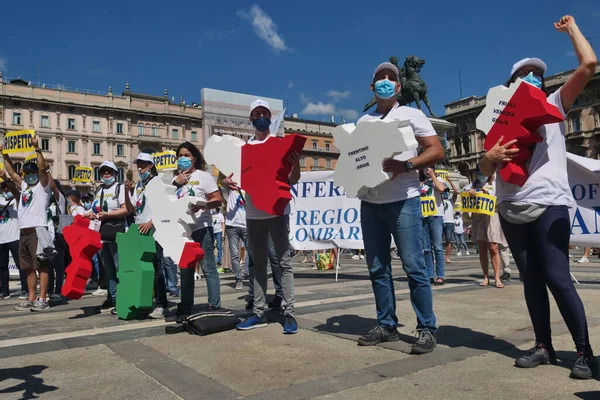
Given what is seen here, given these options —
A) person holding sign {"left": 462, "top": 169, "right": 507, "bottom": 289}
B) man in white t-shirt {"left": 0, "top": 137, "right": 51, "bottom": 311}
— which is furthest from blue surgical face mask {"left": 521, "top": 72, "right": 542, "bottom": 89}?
man in white t-shirt {"left": 0, "top": 137, "right": 51, "bottom": 311}

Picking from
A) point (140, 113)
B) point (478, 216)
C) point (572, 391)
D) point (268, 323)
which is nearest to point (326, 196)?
point (478, 216)

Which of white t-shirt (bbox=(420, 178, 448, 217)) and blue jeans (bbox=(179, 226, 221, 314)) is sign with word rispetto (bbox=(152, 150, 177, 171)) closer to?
white t-shirt (bbox=(420, 178, 448, 217))

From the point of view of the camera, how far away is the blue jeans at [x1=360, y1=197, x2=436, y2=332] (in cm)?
360

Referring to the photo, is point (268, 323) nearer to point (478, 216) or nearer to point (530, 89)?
point (530, 89)

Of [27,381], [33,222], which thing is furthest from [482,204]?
[27,381]

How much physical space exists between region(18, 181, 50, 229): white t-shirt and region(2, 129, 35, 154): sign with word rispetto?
106 centimetres

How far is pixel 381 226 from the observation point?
3842 millimetres

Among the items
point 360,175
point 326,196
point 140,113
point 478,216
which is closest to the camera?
point 360,175

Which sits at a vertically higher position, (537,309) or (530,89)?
(530,89)

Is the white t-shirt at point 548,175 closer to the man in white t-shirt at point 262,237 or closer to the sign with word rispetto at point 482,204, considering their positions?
the man in white t-shirt at point 262,237

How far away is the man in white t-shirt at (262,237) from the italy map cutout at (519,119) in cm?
172

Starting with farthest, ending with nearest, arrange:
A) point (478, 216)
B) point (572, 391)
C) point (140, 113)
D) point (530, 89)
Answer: point (140, 113)
point (478, 216)
point (530, 89)
point (572, 391)

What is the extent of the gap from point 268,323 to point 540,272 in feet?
8.06

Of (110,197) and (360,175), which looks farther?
(110,197)
